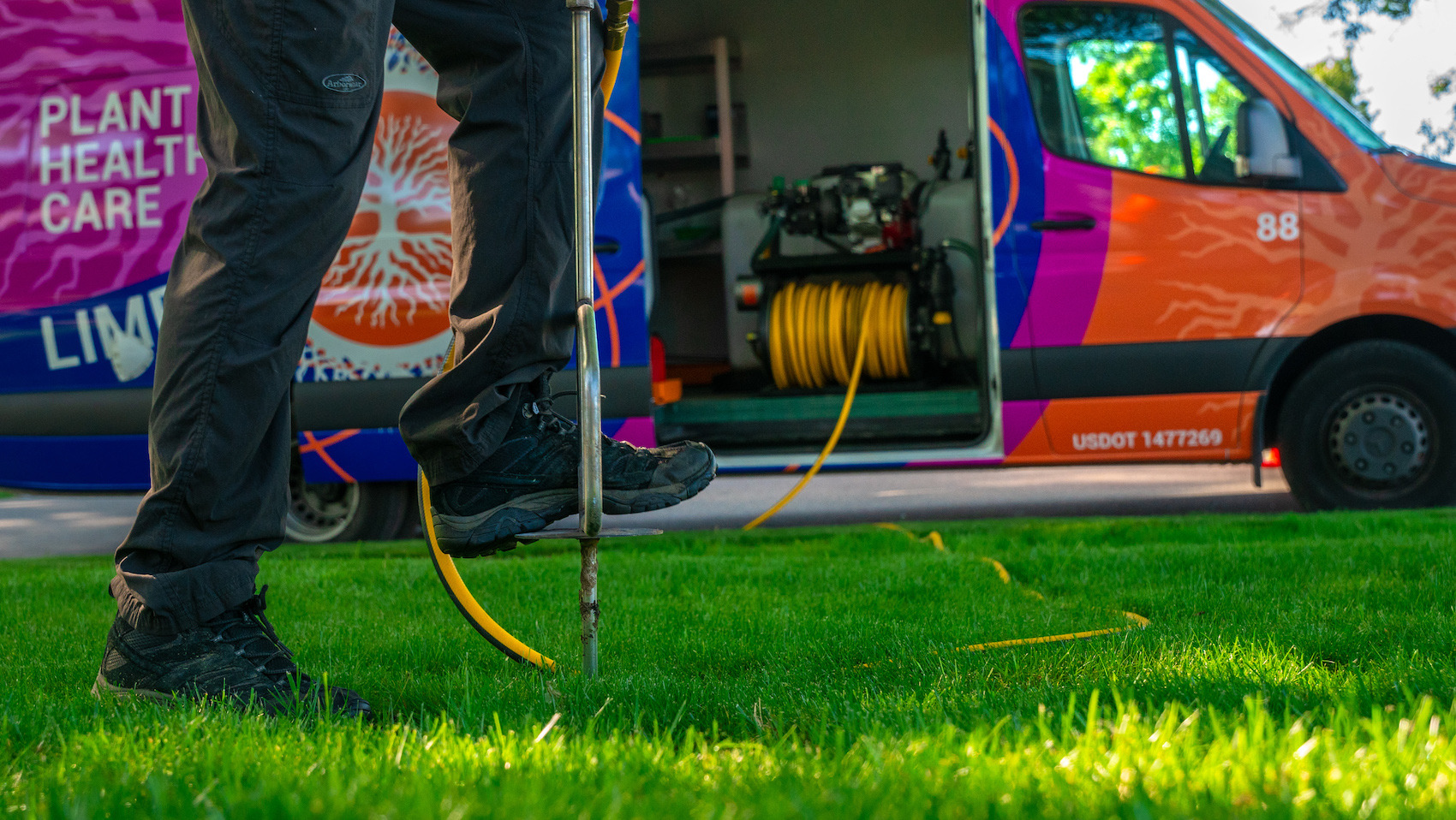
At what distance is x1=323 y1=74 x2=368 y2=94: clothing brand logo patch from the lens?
164 cm

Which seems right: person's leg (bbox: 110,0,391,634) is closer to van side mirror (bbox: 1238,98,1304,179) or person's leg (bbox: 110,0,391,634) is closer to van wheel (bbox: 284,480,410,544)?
van wheel (bbox: 284,480,410,544)

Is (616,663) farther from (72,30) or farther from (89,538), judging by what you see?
→ (89,538)

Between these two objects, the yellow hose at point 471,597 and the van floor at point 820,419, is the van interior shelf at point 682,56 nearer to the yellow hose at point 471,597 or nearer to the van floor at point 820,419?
the van floor at point 820,419

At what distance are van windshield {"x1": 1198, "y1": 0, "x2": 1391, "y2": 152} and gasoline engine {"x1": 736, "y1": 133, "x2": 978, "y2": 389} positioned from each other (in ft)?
5.11

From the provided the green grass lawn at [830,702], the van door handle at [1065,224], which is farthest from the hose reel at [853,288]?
the green grass lawn at [830,702]

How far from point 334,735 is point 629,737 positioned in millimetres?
360

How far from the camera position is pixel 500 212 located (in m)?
1.90

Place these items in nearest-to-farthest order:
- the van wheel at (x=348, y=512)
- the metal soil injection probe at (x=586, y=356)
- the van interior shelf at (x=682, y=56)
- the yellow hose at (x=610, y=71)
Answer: the metal soil injection probe at (x=586, y=356) → the yellow hose at (x=610, y=71) → the van wheel at (x=348, y=512) → the van interior shelf at (x=682, y=56)

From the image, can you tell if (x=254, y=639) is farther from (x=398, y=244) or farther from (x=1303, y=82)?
(x=1303, y=82)

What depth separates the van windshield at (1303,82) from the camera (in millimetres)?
4949

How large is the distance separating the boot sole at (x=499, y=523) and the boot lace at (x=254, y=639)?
281 millimetres

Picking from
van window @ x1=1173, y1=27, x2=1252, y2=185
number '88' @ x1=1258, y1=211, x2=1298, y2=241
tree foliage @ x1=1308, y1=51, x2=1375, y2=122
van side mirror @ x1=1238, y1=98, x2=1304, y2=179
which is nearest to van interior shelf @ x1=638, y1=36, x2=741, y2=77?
van window @ x1=1173, y1=27, x2=1252, y2=185

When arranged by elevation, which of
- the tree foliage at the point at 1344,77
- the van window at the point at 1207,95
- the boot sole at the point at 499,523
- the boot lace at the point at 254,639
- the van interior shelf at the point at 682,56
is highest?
the tree foliage at the point at 1344,77

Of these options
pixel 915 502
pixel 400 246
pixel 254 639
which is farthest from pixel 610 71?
pixel 915 502
